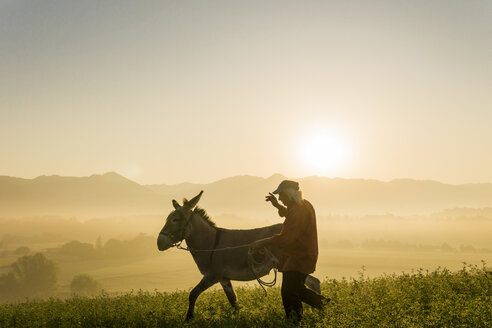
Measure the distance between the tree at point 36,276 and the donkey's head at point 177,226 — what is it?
11245 cm

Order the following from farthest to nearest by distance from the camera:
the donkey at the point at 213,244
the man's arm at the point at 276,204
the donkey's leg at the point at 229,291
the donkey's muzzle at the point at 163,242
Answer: the donkey's leg at the point at 229,291 < the donkey's muzzle at the point at 163,242 < the donkey at the point at 213,244 < the man's arm at the point at 276,204

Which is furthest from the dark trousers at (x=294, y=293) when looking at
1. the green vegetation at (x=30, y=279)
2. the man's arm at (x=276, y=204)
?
the green vegetation at (x=30, y=279)

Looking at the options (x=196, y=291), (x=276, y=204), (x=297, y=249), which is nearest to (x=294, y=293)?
(x=297, y=249)

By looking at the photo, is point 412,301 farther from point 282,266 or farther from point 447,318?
point 282,266

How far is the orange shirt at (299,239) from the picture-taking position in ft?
26.0

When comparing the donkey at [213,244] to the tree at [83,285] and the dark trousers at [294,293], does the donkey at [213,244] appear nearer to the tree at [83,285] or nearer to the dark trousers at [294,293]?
the dark trousers at [294,293]

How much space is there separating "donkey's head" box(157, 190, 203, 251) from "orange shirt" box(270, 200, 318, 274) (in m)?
2.98

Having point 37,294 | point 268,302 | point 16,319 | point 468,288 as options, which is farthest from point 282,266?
point 37,294

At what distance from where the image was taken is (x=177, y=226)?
10266 millimetres

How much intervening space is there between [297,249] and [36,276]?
117 meters

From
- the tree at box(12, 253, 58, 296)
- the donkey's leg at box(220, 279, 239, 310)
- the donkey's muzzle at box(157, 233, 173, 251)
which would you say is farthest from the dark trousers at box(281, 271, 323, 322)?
the tree at box(12, 253, 58, 296)

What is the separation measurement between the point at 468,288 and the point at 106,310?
395 inches

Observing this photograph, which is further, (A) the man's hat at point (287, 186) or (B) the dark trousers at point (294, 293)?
(A) the man's hat at point (287, 186)

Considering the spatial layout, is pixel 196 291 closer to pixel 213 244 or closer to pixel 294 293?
pixel 213 244
